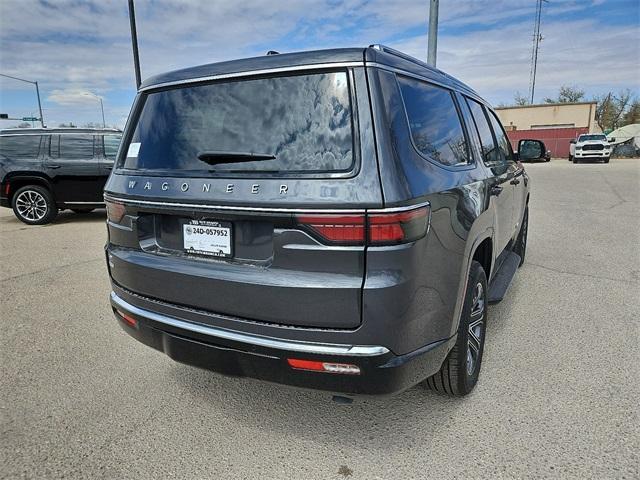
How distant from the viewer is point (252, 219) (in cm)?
196

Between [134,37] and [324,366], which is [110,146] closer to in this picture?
[134,37]

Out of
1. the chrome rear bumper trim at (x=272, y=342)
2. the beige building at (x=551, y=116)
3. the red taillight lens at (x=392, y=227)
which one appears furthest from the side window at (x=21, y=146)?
the beige building at (x=551, y=116)

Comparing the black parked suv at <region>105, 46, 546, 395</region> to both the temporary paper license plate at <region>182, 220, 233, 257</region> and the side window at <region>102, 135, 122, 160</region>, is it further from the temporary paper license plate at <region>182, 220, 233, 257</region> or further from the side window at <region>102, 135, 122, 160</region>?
the side window at <region>102, 135, 122, 160</region>

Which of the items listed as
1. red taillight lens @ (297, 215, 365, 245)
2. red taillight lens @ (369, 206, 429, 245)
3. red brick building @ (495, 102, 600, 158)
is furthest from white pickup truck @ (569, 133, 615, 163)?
red taillight lens @ (297, 215, 365, 245)

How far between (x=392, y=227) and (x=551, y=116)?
49.2 meters

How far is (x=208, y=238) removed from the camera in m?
2.11

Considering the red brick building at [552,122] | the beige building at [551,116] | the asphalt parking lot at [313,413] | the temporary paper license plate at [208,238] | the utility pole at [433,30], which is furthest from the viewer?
the beige building at [551,116]

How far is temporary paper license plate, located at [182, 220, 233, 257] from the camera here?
6.75 feet

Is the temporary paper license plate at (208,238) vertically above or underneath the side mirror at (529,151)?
underneath

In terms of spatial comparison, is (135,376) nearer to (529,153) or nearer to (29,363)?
(29,363)

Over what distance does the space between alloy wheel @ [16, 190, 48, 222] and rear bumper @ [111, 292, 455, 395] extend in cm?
816

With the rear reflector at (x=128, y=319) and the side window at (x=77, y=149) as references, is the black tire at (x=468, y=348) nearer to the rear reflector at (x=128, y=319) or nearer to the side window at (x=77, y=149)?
the rear reflector at (x=128, y=319)

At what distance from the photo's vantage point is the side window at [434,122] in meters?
2.14

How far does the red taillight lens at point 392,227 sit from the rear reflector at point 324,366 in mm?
543
